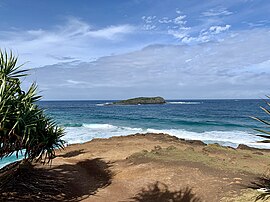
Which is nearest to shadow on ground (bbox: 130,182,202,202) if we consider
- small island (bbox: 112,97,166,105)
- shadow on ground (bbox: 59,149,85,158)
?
shadow on ground (bbox: 59,149,85,158)

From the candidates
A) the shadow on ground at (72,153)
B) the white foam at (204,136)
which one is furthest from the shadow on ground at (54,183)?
the white foam at (204,136)

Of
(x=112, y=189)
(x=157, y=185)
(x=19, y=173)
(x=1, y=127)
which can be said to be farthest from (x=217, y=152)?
(x=1, y=127)

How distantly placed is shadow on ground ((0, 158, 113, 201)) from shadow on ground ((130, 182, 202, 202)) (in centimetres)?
157

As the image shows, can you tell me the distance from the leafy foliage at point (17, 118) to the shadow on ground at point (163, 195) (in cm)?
321

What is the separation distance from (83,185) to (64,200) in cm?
144

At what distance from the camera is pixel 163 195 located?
8.79 m

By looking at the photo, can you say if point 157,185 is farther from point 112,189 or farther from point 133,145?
point 133,145

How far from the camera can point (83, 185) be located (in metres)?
9.90

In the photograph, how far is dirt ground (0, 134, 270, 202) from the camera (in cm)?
857

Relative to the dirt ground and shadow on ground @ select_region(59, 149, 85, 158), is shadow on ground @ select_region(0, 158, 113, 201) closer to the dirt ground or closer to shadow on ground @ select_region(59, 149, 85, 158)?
the dirt ground

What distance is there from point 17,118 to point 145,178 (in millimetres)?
5289

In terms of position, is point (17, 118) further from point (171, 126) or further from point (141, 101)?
point (141, 101)

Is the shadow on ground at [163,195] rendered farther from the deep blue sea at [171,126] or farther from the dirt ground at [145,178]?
the deep blue sea at [171,126]

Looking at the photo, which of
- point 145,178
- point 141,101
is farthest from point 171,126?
point 141,101
